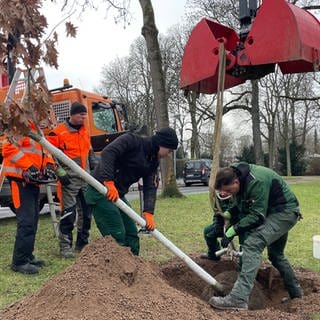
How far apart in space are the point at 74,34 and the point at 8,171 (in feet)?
7.59

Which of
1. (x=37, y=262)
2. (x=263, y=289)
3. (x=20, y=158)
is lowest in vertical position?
(x=263, y=289)

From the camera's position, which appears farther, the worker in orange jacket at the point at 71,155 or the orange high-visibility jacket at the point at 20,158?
the worker in orange jacket at the point at 71,155

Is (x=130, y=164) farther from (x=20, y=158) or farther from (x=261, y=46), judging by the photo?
(x=261, y=46)

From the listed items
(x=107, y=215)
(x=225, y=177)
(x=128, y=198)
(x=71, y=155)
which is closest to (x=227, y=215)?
(x=225, y=177)

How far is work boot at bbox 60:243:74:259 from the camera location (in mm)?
6262

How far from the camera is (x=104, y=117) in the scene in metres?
11.7

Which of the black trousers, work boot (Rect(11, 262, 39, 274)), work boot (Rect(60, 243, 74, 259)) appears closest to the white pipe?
the black trousers

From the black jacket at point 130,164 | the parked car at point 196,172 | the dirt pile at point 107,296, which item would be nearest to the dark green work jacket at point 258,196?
the black jacket at point 130,164

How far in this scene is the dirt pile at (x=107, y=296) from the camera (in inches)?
133

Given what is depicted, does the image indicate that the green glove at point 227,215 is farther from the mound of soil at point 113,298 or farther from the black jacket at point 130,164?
the mound of soil at point 113,298

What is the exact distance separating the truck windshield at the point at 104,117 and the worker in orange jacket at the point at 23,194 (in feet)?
19.6

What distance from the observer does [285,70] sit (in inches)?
201

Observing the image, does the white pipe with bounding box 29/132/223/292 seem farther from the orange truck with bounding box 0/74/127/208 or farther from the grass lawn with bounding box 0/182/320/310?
the orange truck with bounding box 0/74/127/208

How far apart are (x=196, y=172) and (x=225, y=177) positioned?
25.9 metres
